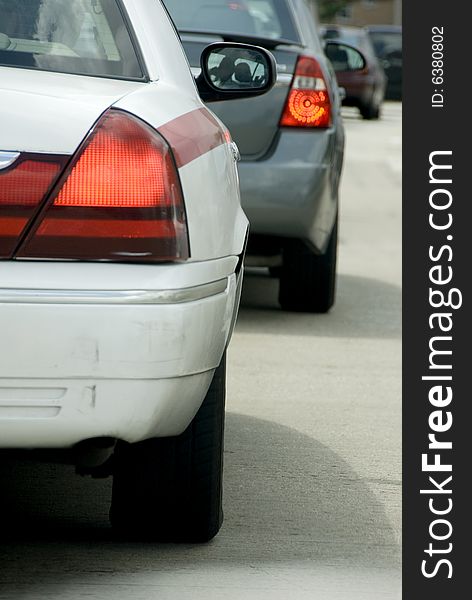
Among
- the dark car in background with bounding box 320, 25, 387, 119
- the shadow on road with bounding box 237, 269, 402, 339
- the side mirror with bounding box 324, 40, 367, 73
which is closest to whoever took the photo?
the shadow on road with bounding box 237, 269, 402, 339

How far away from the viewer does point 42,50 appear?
336cm

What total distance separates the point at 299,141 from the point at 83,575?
3743 millimetres

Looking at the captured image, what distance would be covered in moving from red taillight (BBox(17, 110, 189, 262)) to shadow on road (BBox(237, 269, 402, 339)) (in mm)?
4029

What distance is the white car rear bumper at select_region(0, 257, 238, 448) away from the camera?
2904 millimetres

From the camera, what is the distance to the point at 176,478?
352 centimetres

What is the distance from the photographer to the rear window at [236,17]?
23.1 ft

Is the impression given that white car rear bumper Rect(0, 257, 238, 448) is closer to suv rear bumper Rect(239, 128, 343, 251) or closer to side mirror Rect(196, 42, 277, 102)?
side mirror Rect(196, 42, 277, 102)

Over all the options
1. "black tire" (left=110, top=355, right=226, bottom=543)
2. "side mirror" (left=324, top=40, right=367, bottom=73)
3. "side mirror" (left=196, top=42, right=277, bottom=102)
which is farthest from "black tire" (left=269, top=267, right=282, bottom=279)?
"black tire" (left=110, top=355, right=226, bottom=543)

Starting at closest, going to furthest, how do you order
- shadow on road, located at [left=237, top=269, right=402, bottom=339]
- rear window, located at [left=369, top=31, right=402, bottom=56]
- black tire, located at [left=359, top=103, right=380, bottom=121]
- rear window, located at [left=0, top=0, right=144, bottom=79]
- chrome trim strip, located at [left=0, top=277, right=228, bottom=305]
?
1. chrome trim strip, located at [left=0, top=277, right=228, bottom=305]
2. rear window, located at [left=0, top=0, right=144, bottom=79]
3. shadow on road, located at [left=237, top=269, right=402, bottom=339]
4. black tire, located at [left=359, top=103, right=380, bottom=121]
5. rear window, located at [left=369, top=31, right=402, bottom=56]

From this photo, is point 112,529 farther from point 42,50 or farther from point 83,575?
point 42,50

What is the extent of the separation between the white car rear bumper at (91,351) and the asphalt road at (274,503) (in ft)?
0.95

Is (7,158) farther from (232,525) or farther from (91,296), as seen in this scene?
(232,525)

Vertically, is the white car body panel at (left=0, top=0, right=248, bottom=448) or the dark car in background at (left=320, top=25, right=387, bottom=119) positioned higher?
the white car body panel at (left=0, top=0, right=248, bottom=448)

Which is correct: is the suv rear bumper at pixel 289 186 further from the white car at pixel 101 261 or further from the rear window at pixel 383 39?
the rear window at pixel 383 39
